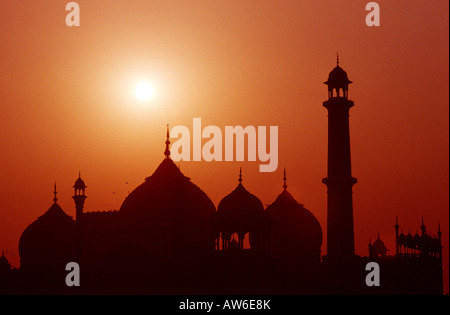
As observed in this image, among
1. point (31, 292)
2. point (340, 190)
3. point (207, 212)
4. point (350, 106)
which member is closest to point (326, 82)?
point (350, 106)

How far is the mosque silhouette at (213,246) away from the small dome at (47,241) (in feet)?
0.12

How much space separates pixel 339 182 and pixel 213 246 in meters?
4.53

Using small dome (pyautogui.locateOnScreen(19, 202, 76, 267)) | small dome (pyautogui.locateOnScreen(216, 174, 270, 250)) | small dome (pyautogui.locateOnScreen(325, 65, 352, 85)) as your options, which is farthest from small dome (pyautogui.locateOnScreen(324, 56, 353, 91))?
small dome (pyautogui.locateOnScreen(19, 202, 76, 267))

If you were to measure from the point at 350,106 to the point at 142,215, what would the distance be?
792cm

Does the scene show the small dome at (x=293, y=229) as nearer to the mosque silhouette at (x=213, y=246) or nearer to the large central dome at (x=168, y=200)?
the mosque silhouette at (x=213, y=246)

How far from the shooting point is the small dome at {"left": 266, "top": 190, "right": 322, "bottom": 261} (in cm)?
4009

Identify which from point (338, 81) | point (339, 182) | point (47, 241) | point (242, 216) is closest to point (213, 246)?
point (242, 216)

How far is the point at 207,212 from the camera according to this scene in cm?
3847

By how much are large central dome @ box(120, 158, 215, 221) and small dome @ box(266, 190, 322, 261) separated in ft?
9.36

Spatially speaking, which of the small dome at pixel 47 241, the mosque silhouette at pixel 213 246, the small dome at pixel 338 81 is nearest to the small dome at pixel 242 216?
the mosque silhouette at pixel 213 246

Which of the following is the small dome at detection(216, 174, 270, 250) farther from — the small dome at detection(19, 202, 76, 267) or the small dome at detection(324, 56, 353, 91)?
the small dome at detection(19, 202, 76, 267)

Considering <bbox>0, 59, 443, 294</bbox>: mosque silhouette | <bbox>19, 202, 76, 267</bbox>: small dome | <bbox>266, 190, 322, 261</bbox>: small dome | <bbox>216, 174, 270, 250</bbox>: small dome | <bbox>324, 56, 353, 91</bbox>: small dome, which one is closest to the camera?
<bbox>0, 59, 443, 294</bbox>: mosque silhouette

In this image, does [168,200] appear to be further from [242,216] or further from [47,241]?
[47,241]
